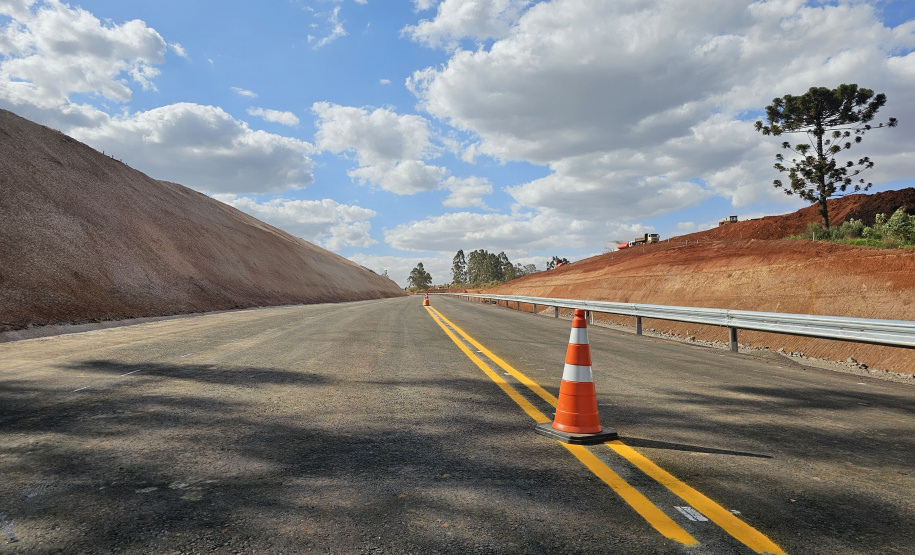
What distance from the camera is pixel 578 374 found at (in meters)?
4.28

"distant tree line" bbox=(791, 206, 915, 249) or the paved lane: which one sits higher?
"distant tree line" bbox=(791, 206, 915, 249)

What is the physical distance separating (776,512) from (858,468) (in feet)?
4.19

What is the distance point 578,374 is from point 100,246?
100.0ft

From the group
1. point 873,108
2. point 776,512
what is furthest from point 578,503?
point 873,108

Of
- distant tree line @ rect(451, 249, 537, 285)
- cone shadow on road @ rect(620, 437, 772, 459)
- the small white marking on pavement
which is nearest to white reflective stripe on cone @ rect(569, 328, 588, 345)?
cone shadow on road @ rect(620, 437, 772, 459)

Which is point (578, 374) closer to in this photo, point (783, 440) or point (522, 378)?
point (783, 440)

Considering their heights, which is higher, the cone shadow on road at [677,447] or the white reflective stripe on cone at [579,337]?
the white reflective stripe on cone at [579,337]

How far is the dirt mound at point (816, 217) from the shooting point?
54744 mm

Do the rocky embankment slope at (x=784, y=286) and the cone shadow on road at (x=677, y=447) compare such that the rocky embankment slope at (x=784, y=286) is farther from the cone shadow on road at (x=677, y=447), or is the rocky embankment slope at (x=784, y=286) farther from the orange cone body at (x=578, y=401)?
the orange cone body at (x=578, y=401)

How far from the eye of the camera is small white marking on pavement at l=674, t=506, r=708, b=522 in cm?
259

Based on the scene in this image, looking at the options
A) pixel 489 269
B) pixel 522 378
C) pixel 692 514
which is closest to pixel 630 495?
pixel 692 514

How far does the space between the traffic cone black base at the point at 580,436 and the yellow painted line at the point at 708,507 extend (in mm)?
265

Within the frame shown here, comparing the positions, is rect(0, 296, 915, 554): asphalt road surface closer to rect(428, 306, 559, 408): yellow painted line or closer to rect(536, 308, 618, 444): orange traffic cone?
rect(428, 306, 559, 408): yellow painted line

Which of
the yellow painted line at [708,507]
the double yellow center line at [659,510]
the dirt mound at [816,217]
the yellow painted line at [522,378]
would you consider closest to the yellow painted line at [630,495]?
the double yellow center line at [659,510]
